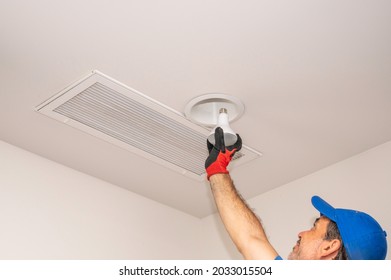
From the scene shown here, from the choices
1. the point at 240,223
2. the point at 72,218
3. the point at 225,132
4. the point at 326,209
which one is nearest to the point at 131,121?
the point at 225,132

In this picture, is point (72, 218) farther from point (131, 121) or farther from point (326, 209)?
point (326, 209)

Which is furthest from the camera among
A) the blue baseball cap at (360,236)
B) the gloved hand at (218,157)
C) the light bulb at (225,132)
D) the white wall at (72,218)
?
the white wall at (72,218)

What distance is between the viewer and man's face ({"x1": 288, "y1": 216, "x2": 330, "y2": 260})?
1.54 meters

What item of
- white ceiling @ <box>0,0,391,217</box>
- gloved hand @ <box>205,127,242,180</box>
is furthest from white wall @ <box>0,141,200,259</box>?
gloved hand @ <box>205,127,242,180</box>

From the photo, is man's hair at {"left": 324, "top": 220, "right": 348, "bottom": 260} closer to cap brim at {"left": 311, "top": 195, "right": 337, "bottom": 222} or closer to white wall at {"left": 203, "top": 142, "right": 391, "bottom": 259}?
cap brim at {"left": 311, "top": 195, "right": 337, "bottom": 222}

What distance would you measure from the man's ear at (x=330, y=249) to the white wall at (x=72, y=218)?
47.9 inches

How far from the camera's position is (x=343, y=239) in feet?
4.90

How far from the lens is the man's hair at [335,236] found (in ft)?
4.97

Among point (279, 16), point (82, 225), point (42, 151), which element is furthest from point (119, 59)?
point (82, 225)

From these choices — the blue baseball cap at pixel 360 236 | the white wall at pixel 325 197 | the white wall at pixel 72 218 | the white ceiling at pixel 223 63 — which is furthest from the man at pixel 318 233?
the white wall at pixel 72 218

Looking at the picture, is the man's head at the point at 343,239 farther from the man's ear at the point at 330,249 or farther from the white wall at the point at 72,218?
the white wall at the point at 72,218

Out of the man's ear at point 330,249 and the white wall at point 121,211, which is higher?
the white wall at point 121,211

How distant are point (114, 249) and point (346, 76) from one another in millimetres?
1366

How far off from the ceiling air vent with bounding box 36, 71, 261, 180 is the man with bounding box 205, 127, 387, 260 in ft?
1.48
